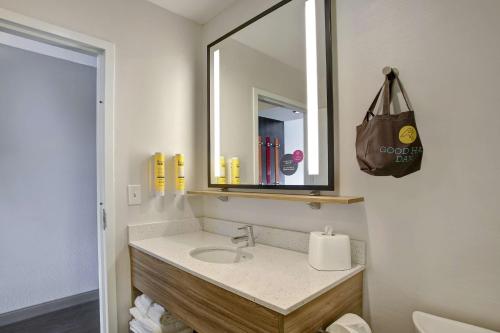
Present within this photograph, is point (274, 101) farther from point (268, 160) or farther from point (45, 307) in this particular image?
point (45, 307)

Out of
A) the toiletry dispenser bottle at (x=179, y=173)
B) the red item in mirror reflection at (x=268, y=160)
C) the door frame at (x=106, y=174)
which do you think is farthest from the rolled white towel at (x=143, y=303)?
the red item in mirror reflection at (x=268, y=160)

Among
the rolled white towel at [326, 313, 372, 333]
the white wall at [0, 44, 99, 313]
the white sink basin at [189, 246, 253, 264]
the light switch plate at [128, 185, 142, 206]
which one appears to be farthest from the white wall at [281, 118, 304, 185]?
the white wall at [0, 44, 99, 313]

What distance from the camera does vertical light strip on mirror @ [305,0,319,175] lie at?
1.33 metres

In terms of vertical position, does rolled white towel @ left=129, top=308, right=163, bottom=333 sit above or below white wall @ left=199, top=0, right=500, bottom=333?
below

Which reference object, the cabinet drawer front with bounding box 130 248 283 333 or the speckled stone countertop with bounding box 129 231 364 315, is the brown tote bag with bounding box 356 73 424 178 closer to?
the speckled stone countertop with bounding box 129 231 364 315

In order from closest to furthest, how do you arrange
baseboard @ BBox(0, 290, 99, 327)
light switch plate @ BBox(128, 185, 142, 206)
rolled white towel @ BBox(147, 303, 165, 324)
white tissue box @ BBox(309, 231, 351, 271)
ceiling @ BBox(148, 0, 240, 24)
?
white tissue box @ BBox(309, 231, 351, 271) → rolled white towel @ BBox(147, 303, 165, 324) → light switch plate @ BBox(128, 185, 142, 206) → ceiling @ BBox(148, 0, 240, 24) → baseboard @ BBox(0, 290, 99, 327)

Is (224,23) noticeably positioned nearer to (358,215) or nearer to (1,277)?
(358,215)

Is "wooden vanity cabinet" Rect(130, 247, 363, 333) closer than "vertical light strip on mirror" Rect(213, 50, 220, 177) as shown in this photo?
Yes

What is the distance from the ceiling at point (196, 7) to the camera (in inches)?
70.6

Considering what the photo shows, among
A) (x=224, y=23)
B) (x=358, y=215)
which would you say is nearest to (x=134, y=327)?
(x=358, y=215)

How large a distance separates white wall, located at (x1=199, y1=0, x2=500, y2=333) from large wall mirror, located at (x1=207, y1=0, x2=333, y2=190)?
101 millimetres

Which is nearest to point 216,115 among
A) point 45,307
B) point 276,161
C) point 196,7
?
point 276,161

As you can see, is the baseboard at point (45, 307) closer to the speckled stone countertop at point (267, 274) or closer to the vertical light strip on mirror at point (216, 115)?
the speckled stone countertop at point (267, 274)

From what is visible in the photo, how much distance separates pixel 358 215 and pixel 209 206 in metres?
1.10
